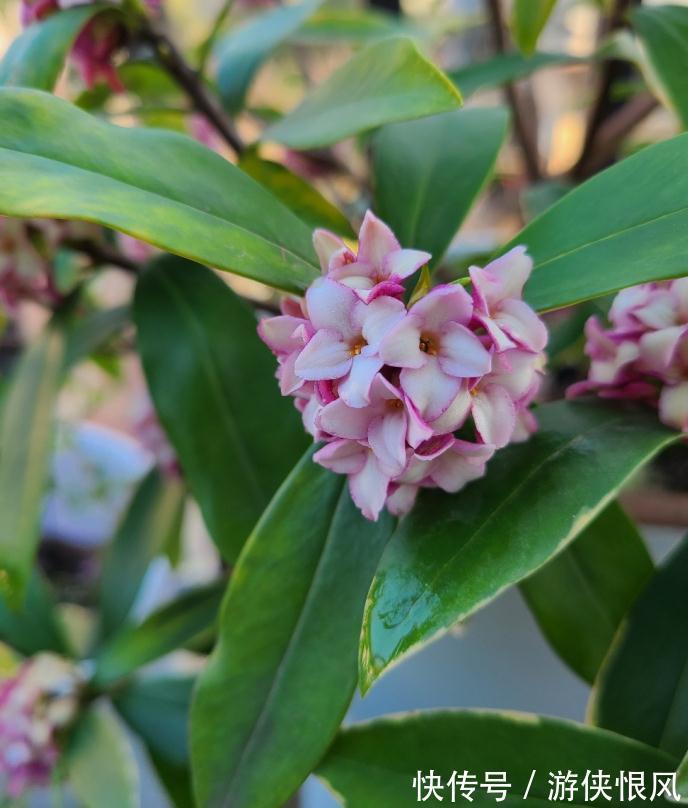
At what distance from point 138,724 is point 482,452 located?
0.53m

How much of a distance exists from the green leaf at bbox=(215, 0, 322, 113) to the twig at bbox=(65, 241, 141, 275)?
0.61 ft

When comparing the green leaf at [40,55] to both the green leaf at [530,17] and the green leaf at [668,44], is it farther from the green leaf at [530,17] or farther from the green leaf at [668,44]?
the green leaf at [668,44]

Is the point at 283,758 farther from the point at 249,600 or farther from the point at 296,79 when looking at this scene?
the point at 296,79

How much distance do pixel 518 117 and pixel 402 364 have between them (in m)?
0.67

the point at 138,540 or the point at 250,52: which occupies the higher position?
the point at 250,52

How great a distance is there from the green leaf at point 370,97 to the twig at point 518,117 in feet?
1.10

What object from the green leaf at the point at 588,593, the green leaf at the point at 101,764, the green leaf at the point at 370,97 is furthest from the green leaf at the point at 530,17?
the green leaf at the point at 101,764

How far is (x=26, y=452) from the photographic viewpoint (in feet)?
1.92

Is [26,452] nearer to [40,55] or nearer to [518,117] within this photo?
[40,55]

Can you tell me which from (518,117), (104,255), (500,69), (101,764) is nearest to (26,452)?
(104,255)

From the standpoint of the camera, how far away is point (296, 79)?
1140 mm

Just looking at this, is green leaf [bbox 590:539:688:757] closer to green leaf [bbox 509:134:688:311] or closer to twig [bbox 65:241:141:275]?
green leaf [bbox 509:134:688:311]

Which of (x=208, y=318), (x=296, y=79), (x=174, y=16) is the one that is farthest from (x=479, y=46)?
(x=208, y=318)

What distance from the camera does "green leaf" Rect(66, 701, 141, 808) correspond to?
2.01 ft
